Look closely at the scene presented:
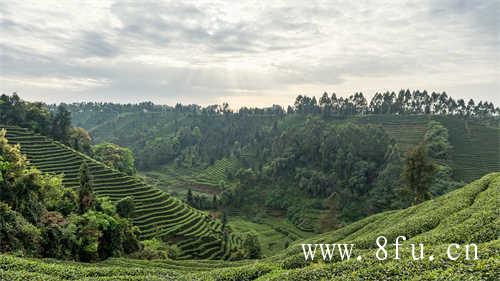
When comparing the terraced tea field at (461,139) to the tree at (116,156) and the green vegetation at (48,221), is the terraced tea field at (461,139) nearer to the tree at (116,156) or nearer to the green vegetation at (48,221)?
the green vegetation at (48,221)

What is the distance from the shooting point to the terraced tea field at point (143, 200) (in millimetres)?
38219

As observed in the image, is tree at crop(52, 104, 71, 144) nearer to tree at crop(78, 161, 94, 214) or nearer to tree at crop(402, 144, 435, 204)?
tree at crop(78, 161, 94, 214)

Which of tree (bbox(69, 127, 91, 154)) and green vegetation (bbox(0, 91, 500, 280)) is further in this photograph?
tree (bbox(69, 127, 91, 154))

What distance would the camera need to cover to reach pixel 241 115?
535 ft

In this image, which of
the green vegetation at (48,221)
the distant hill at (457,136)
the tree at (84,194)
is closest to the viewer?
the green vegetation at (48,221)

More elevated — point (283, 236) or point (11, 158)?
point (11, 158)

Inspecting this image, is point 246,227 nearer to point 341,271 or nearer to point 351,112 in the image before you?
point 341,271

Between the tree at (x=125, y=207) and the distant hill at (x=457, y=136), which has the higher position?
the distant hill at (x=457, y=136)

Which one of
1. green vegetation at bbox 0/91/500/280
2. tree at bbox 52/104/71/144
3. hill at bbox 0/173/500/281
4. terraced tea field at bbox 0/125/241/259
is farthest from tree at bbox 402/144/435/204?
tree at bbox 52/104/71/144

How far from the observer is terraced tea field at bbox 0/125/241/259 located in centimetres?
3822

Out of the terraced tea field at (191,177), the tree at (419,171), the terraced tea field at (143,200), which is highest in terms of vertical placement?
the tree at (419,171)

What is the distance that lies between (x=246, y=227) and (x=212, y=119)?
4172 inches

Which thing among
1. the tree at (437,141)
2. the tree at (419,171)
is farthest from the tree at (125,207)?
the tree at (437,141)

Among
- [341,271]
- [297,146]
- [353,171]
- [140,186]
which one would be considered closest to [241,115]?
[297,146]
